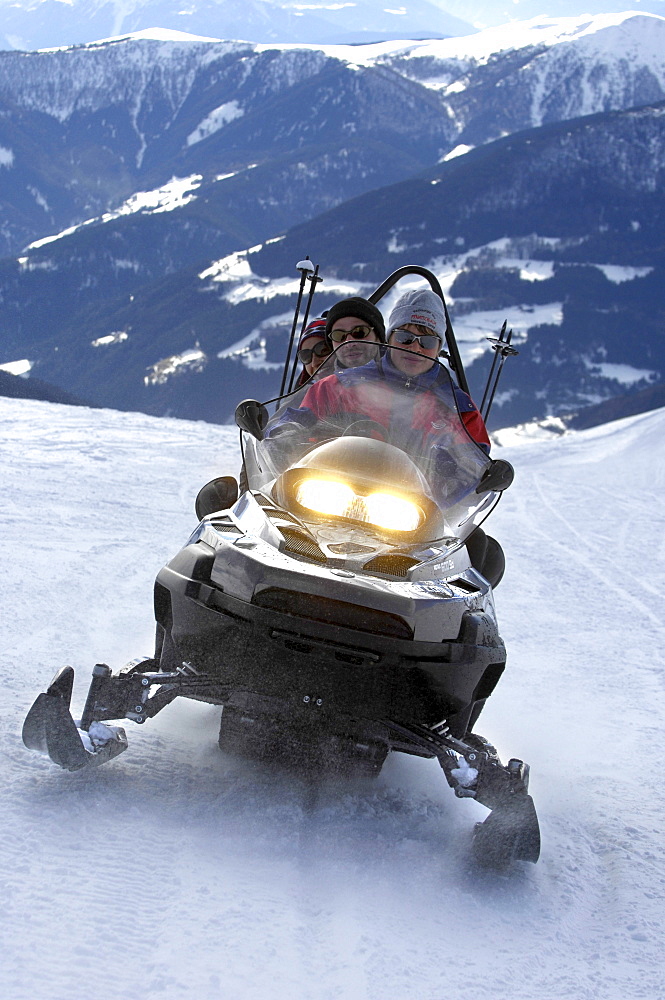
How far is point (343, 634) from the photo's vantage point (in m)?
2.74

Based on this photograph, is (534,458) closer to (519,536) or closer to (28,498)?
(519,536)

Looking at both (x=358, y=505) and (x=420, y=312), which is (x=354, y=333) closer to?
(x=420, y=312)

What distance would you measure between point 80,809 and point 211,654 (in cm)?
59

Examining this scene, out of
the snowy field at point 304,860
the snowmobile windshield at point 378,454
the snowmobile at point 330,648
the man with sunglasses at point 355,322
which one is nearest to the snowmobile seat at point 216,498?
the snowmobile windshield at point 378,454

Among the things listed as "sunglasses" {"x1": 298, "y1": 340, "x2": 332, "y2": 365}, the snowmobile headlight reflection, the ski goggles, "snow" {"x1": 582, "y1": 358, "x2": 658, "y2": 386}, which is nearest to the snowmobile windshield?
the snowmobile headlight reflection

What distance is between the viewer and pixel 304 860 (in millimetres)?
2693

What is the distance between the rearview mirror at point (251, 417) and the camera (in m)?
3.80

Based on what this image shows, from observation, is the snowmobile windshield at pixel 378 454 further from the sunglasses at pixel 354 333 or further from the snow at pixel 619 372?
the snow at pixel 619 372

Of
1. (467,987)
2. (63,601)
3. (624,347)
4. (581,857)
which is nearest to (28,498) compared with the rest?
(63,601)

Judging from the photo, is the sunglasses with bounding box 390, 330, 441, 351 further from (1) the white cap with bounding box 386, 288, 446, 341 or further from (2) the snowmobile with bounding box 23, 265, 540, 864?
(2) the snowmobile with bounding box 23, 265, 540, 864

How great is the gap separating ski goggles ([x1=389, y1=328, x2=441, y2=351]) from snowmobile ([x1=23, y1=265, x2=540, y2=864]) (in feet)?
3.79

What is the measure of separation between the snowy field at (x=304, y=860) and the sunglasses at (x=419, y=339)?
1810 millimetres

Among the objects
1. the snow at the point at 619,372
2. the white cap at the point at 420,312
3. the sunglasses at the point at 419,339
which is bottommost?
the snow at the point at 619,372

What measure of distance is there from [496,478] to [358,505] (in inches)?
26.8
